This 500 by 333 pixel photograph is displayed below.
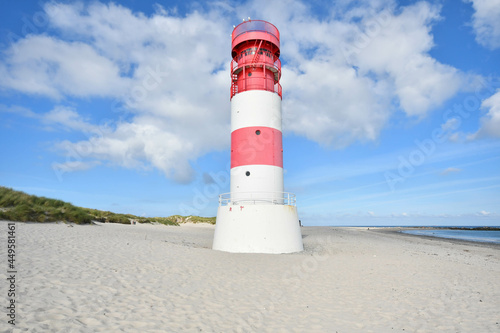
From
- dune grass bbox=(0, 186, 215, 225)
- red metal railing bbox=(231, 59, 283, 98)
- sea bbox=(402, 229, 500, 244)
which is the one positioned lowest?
sea bbox=(402, 229, 500, 244)

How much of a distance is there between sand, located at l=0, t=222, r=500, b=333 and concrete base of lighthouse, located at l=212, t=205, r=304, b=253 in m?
2.10

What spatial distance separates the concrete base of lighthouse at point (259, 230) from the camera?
12.9 metres

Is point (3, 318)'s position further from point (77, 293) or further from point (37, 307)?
point (77, 293)

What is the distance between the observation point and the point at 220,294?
691 cm

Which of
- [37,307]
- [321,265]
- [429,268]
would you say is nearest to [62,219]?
[37,307]

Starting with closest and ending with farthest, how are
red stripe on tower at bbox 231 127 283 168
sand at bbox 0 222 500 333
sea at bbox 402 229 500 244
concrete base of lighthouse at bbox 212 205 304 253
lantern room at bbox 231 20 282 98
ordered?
sand at bbox 0 222 500 333, concrete base of lighthouse at bbox 212 205 304 253, red stripe on tower at bbox 231 127 283 168, lantern room at bbox 231 20 282 98, sea at bbox 402 229 500 244

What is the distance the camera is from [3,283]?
210 inches

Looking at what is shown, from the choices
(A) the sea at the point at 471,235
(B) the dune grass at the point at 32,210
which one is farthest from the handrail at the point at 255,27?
(A) the sea at the point at 471,235

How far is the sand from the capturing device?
503 centimetres

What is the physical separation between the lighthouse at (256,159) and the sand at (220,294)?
2.39 m

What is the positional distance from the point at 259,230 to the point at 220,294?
20.1 feet

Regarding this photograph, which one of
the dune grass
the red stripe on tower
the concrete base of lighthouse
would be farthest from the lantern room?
the dune grass

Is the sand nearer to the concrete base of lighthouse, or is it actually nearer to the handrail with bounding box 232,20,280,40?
the concrete base of lighthouse

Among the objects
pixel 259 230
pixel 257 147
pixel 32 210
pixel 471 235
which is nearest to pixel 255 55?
pixel 257 147
